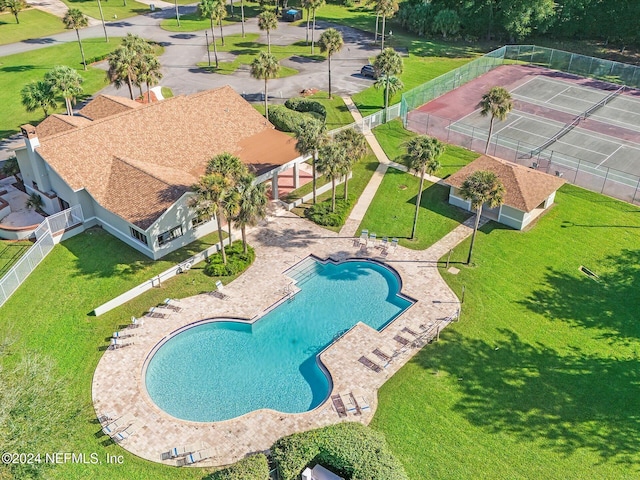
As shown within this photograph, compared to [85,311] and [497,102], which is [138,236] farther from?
[497,102]

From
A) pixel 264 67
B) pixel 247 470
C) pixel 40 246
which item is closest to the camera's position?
pixel 247 470

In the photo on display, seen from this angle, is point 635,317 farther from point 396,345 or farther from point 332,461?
point 332,461

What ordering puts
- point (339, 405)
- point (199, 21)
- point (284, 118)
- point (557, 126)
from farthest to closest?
point (199, 21) → point (557, 126) → point (284, 118) → point (339, 405)

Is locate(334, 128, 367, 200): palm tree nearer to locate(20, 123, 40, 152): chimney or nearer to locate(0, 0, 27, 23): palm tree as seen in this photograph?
locate(20, 123, 40, 152): chimney

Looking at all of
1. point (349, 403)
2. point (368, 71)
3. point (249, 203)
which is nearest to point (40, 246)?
point (249, 203)

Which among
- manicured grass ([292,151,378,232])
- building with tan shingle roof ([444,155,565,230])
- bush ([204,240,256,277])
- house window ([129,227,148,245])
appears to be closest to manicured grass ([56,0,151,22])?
manicured grass ([292,151,378,232])

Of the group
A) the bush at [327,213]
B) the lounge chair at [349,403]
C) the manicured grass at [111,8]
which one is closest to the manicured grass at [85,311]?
the lounge chair at [349,403]
